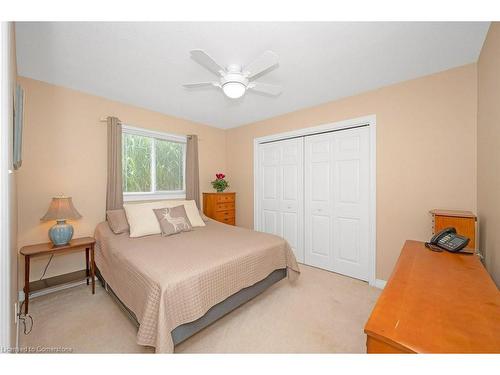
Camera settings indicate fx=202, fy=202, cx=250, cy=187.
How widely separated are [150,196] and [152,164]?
52cm

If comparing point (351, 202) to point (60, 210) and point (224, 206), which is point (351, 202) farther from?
point (60, 210)

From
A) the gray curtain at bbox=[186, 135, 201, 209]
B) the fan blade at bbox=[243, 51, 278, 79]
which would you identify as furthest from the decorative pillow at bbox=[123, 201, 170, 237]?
the fan blade at bbox=[243, 51, 278, 79]

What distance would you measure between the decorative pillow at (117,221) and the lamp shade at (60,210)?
0.37 meters

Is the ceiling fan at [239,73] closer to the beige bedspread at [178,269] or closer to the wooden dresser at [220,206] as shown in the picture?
the beige bedspread at [178,269]

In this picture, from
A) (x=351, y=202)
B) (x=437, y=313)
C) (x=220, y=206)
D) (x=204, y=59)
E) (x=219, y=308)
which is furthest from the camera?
(x=220, y=206)

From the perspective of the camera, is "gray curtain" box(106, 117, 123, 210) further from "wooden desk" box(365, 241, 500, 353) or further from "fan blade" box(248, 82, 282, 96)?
"wooden desk" box(365, 241, 500, 353)

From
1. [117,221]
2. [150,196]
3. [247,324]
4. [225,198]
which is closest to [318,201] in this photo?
[225,198]

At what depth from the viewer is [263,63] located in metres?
1.54

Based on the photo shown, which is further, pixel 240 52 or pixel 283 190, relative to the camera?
pixel 283 190

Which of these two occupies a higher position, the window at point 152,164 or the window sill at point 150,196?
the window at point 152,164

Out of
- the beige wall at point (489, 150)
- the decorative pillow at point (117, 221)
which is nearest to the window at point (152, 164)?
the decorative pillow at point (117, 221)

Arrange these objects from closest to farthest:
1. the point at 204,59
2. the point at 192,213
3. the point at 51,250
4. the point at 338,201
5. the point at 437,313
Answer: the point at 437,313
the point at 204,59
the point at 51,250
the point at 338,201
the point at 192,213

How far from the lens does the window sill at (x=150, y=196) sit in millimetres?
3045

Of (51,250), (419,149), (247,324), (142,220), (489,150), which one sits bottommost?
(247,324)
